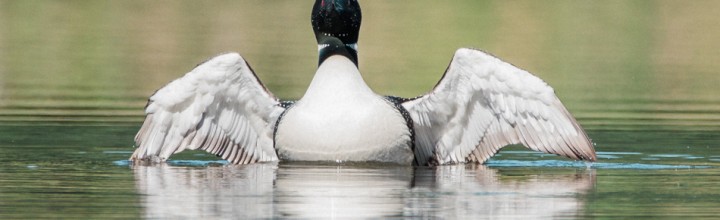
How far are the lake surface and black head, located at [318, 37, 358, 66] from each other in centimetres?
111

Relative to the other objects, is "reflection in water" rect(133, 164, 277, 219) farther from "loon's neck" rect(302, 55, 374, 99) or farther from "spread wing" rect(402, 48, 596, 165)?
"spread wing" rect(402, 48, 596, 165)

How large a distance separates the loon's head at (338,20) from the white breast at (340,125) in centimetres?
57

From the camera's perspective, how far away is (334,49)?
15.7 metres

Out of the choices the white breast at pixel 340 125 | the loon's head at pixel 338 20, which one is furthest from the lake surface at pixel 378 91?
the loon's head at pixel 338 20

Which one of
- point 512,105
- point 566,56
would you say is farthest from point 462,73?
point 566,56

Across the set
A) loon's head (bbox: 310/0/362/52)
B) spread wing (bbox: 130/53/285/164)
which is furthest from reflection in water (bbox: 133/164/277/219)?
loon's head (bbox: 310/0/362/52)

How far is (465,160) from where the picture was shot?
16219 millimetres

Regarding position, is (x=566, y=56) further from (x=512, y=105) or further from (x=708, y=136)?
(x=512, y=105)

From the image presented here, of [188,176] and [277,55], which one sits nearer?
[188,176]

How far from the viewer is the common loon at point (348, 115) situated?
1507cm

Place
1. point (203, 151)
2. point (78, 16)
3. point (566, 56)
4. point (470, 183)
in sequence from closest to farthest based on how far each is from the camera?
point (470, 183) → point (203, 151) → point (566, 56) → point (78, 16)

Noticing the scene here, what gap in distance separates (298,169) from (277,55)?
1766 cm

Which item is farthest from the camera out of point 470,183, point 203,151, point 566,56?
point 566,56

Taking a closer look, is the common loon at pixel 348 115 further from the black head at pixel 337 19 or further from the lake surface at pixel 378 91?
the lake surface at pixel 378 91
